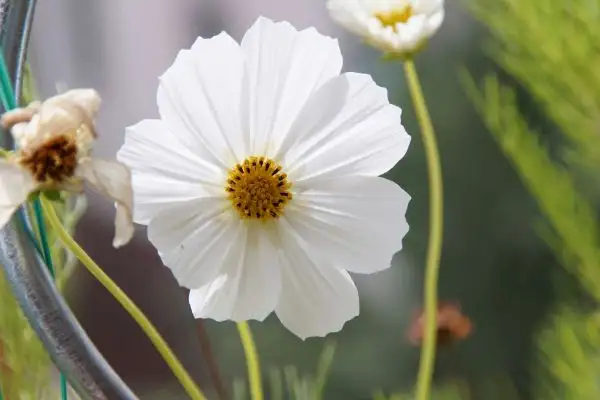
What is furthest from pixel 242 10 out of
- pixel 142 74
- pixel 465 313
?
pixel 465 313

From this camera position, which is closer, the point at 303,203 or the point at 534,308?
the point at 303,203

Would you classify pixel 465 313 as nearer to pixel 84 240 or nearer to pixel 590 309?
pixel 590 309

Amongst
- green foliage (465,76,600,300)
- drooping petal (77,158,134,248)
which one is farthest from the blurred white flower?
green foliage (465,76,600,300)

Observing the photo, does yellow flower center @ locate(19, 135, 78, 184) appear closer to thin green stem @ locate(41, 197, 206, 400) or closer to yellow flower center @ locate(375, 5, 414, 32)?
thin green stem @ locate(41, 197, 206, 400)

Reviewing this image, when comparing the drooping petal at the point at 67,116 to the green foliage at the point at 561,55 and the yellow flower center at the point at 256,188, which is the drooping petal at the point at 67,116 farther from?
the green foliage at the point at 561,55

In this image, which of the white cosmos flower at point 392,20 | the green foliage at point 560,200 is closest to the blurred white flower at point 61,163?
the white cosmos flower at point 392,20

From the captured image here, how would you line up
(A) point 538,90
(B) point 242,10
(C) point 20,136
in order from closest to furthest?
(C) point 20,136
(A) point 538,90
(B) point 242,10
